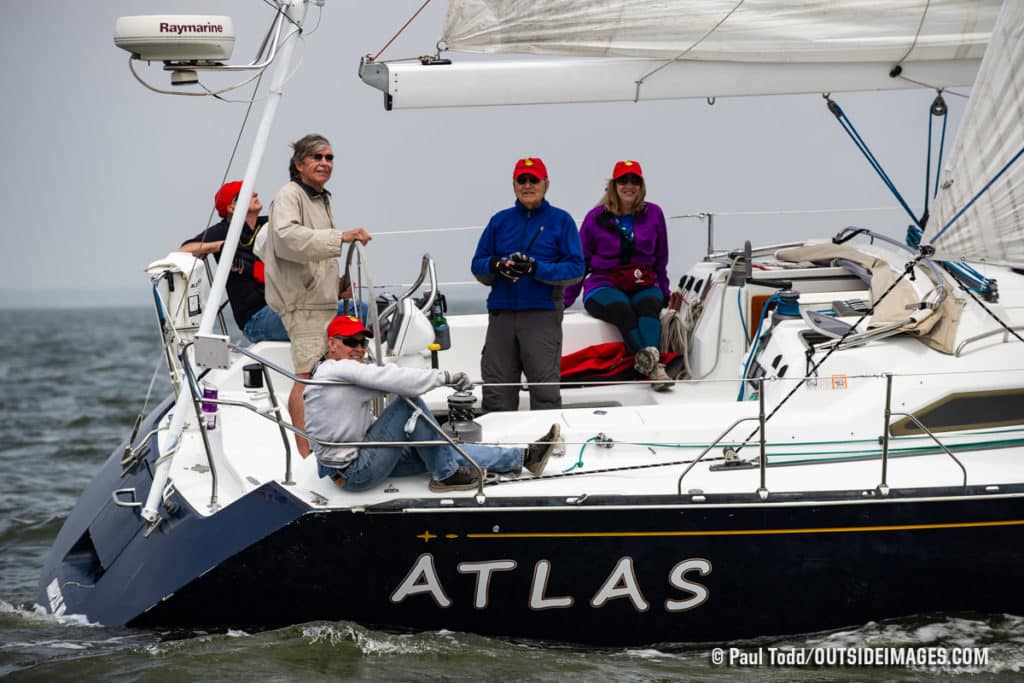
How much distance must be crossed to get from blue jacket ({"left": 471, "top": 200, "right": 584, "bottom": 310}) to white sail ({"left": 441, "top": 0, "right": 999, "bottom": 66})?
2.87ft

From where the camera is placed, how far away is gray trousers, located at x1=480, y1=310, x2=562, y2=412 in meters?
6.12

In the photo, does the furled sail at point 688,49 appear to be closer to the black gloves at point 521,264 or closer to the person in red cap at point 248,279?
the black gloves at point 521,264

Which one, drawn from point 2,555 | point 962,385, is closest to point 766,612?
point 962,385

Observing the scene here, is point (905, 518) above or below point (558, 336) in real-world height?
below

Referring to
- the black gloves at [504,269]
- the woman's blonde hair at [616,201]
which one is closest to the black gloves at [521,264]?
the black gloves at [504,269]

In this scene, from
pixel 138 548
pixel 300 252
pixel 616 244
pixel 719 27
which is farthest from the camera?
pixel 616 244

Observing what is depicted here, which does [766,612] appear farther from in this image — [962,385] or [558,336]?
[558,336]

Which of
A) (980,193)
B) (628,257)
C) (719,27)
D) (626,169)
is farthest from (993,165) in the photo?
(628,257)

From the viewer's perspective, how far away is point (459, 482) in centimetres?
509

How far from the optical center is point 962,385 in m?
5.41

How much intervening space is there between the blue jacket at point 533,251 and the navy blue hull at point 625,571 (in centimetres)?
146

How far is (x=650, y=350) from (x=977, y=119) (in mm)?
2149

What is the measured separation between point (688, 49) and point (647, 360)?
65.9 inches

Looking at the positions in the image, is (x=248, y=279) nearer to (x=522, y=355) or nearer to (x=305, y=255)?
(x=305, y=255)
